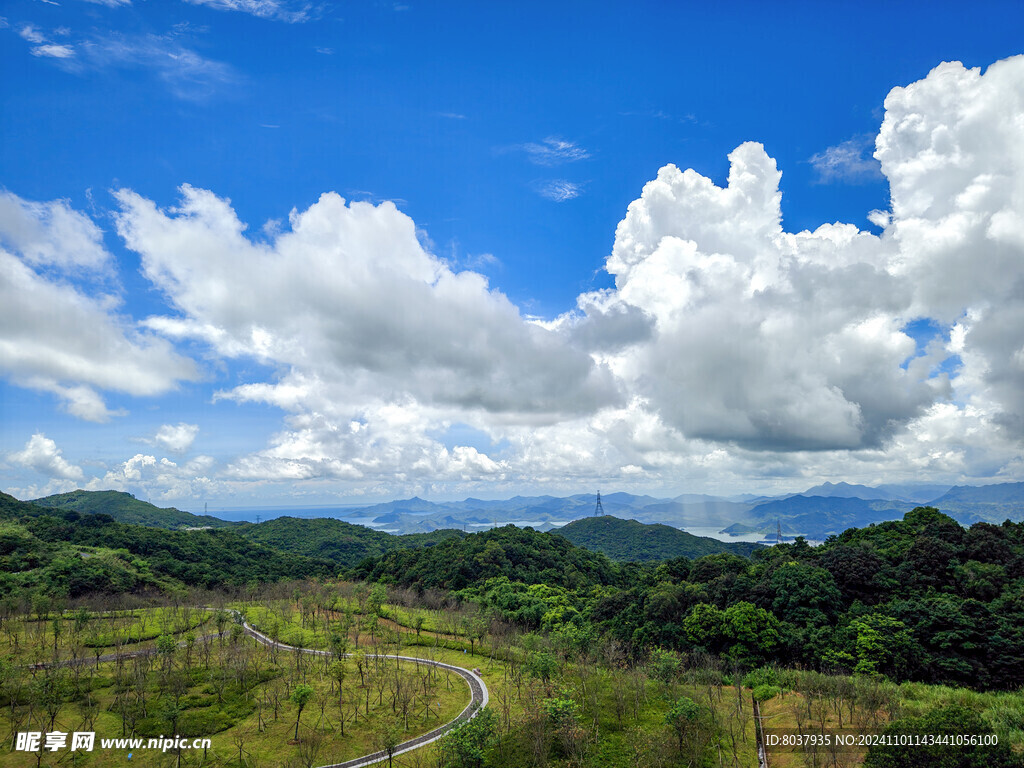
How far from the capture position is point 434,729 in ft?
91.4

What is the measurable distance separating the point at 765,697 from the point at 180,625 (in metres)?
50.0

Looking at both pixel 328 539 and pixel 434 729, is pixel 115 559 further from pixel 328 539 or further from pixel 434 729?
pixel 328 539

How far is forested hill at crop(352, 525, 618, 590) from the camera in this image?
7325 cm

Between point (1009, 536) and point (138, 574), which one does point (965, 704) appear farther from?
point (138, 574)

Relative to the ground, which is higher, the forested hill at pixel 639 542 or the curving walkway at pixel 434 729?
the curving walkway at pixel 434 729

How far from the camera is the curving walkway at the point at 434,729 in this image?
965 inches

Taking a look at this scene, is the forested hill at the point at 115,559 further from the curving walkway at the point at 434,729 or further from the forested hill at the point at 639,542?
the forested hill at the point at 639,542

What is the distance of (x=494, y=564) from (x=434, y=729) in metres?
48.1

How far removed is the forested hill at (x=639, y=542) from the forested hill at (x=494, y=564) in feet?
212

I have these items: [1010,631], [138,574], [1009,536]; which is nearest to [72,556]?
[138,574]

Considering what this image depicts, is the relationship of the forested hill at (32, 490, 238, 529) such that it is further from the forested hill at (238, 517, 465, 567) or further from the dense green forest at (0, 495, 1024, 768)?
the dense green forest at (0, 495, 1024, 768)

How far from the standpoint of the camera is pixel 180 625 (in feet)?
156

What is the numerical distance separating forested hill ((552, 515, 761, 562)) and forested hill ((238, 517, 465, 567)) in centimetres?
4791

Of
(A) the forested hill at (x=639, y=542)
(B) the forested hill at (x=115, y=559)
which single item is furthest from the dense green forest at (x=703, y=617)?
(A) the forested hill at (x=639, y=542)
